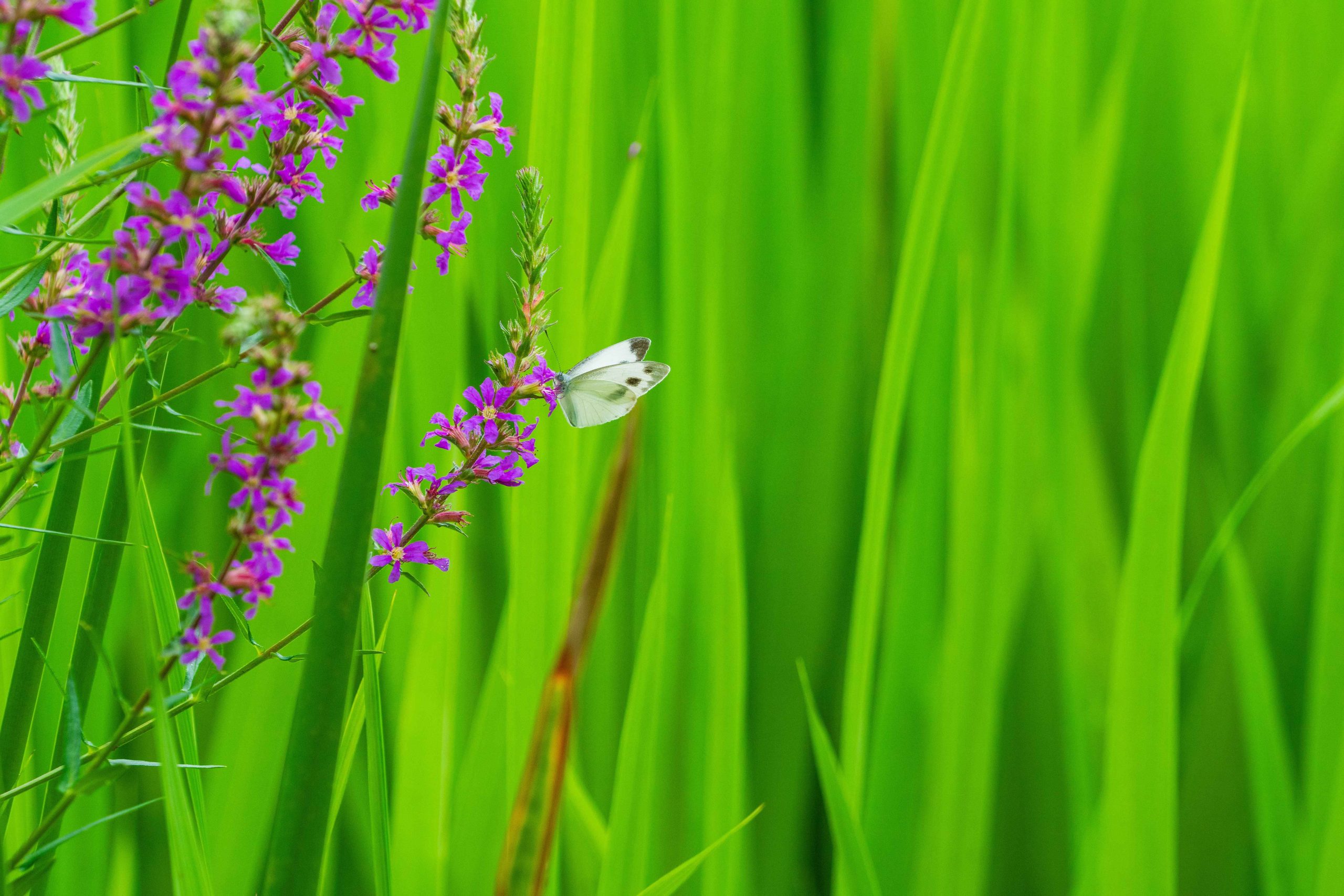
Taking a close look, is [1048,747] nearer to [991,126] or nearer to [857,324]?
[857,324]

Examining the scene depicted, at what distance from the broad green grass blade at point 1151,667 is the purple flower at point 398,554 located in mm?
524

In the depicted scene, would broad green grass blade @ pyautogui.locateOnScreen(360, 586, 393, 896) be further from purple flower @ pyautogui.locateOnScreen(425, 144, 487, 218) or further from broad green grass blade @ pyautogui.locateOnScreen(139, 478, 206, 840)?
purple flower @ pyautogui.locateOnScreen(425, 144, 487, 218)

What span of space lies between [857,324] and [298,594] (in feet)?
1.98

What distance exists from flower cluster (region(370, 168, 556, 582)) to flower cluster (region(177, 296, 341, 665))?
0.12 meters

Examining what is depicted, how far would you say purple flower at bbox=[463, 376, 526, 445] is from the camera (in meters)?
0.50

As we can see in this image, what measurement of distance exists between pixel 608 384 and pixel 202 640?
0.45 meters

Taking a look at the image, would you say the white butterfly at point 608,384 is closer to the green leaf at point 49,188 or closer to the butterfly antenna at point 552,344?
the butterfly antenna at point 552,344

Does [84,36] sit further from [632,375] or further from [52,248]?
[632,375]

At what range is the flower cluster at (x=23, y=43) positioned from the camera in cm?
32

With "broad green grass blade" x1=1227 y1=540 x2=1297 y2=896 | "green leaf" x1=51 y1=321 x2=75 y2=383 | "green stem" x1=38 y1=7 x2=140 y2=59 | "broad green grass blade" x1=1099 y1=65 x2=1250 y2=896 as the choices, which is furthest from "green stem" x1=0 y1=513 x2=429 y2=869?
"broad green grass blade" x1=1227 y1=540 x2=1297 y2=896

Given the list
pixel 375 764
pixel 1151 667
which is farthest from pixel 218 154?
pixel 1151 667

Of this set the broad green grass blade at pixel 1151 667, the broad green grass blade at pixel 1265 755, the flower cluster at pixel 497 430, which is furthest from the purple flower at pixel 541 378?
the broad green grass blade at pixel 1265 755

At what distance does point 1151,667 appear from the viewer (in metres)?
0.66

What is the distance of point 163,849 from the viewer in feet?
2.42
